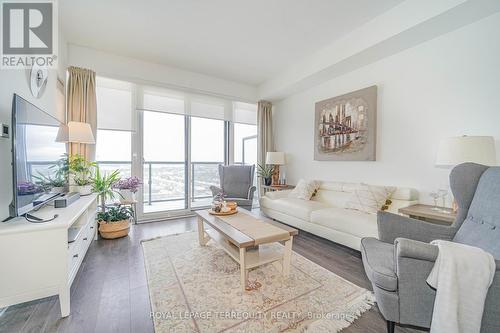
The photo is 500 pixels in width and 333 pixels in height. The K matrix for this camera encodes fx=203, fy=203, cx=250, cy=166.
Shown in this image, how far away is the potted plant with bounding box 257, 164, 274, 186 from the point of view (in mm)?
4535

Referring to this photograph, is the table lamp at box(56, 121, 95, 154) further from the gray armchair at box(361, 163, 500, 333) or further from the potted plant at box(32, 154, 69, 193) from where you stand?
the gray armchair at box(361, 163, 500, 333)

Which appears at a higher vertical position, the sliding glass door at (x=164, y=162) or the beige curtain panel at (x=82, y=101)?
the beige curtain panel at (x=82, y=101)

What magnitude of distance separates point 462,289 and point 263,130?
411 cm

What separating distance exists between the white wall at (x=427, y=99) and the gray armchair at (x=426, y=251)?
3.54ft

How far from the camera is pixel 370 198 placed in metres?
2.60

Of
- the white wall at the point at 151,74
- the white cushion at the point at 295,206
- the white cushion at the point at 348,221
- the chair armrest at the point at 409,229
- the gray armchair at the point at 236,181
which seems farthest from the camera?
the gray armchair at the point at 236,181

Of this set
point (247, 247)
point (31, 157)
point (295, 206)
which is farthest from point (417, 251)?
point (31, 157)

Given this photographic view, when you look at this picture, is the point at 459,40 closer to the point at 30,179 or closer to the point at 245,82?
the point at 245,82

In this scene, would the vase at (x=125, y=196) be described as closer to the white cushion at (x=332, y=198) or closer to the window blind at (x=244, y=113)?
the window blind at (x=244, y=113)

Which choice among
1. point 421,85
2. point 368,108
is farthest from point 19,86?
point 421,85

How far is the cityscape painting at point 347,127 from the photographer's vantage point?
2.98m

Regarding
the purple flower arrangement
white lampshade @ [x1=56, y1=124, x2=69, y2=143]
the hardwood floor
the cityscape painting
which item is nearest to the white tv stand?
the hardwood floor

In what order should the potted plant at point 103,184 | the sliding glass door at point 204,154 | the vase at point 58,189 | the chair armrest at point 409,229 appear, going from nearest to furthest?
the chair armrest at point 409,229, the vase at point 58,189, the potted plant at point 103,184, the sliding glass door at point 204,154

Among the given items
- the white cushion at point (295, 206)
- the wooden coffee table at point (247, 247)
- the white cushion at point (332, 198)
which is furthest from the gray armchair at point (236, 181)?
the wooden coffee table at point (247, 247)
